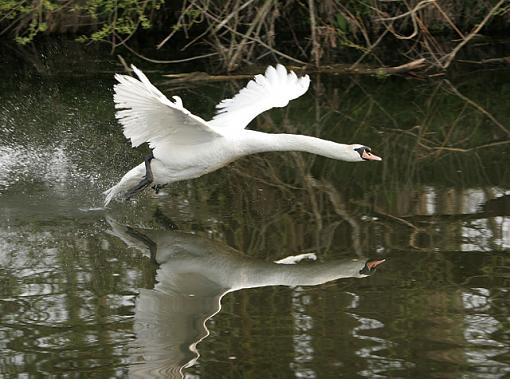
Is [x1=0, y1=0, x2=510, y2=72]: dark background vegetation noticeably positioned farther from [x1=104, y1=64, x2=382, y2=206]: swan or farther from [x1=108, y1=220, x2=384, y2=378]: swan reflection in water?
[x1=108, y1=220, x2=384, y2=378]: swan reflection in water

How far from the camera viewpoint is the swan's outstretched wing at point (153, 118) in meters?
7.02

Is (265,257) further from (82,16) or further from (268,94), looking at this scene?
(82,16)

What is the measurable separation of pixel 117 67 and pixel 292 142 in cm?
820

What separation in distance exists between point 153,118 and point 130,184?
3.22 ft

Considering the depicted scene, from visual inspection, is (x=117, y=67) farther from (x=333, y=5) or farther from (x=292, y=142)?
(x=292, y=142)

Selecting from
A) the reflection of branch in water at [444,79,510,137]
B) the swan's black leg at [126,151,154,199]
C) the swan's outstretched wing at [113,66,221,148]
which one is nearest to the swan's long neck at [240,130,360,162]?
the swan's outstretched wing at [113,66,221,148]

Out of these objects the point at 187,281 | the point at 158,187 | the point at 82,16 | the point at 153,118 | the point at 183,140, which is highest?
the point at 82,16

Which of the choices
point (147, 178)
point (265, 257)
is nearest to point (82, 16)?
point (147, 178)

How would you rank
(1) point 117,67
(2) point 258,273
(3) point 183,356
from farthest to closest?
(1) point 117,67 < (2) point 258,273 < (3) point 183,356

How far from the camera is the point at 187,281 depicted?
6820 mm

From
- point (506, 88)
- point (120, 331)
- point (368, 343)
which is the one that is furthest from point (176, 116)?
point (506, 88)

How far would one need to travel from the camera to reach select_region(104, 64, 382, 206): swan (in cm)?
733

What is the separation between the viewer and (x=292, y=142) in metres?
7.54

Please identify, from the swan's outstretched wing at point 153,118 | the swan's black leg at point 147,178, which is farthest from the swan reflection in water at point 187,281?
the swan's outstretched wing at point 153,118
